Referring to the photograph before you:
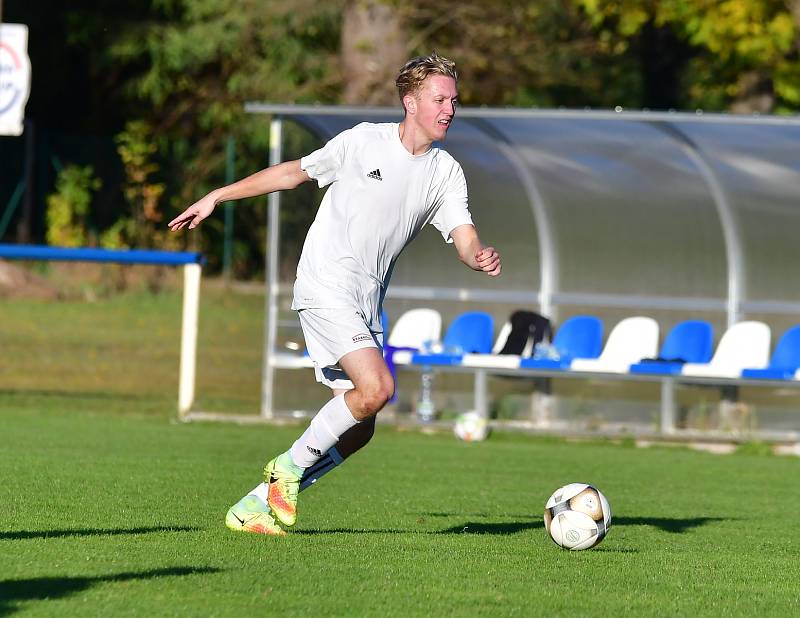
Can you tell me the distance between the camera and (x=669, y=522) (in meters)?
Result: 8.82

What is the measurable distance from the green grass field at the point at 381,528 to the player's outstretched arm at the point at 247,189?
1.34 m

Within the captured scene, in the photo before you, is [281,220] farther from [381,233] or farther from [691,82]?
[691,82]

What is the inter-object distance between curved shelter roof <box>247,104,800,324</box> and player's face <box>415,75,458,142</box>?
355 inches

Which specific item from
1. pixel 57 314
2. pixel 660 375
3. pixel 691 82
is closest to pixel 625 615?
pixel 660 375

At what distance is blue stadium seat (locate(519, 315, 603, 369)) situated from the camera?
16.0m

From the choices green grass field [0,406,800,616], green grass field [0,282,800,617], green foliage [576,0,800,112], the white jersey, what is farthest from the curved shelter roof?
the white jersey

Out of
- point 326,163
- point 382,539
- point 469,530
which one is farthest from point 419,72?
point 469,530

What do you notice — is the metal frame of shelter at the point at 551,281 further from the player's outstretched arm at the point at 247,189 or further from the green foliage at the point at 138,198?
the green foliage at the point at 138,198

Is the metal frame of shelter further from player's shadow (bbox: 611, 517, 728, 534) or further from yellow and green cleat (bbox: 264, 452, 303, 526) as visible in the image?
yellow and green cleat (bbox: 264, 452, 303, 526)

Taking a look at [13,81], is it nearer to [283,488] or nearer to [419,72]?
[419,72]

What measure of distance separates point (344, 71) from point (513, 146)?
8.41m

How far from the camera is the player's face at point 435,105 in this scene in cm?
712

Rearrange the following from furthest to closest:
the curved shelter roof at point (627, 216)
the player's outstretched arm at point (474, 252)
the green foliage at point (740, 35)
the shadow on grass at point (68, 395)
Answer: the green foliage at point (740, 35) < the shadow on grass at point (68, 395) < the curved shelter roof at point (627, 216) < the player's outstretched arm at point (474, 252)

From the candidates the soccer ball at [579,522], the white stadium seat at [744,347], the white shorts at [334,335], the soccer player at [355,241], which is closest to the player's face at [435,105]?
the soccer player at [355,241]
